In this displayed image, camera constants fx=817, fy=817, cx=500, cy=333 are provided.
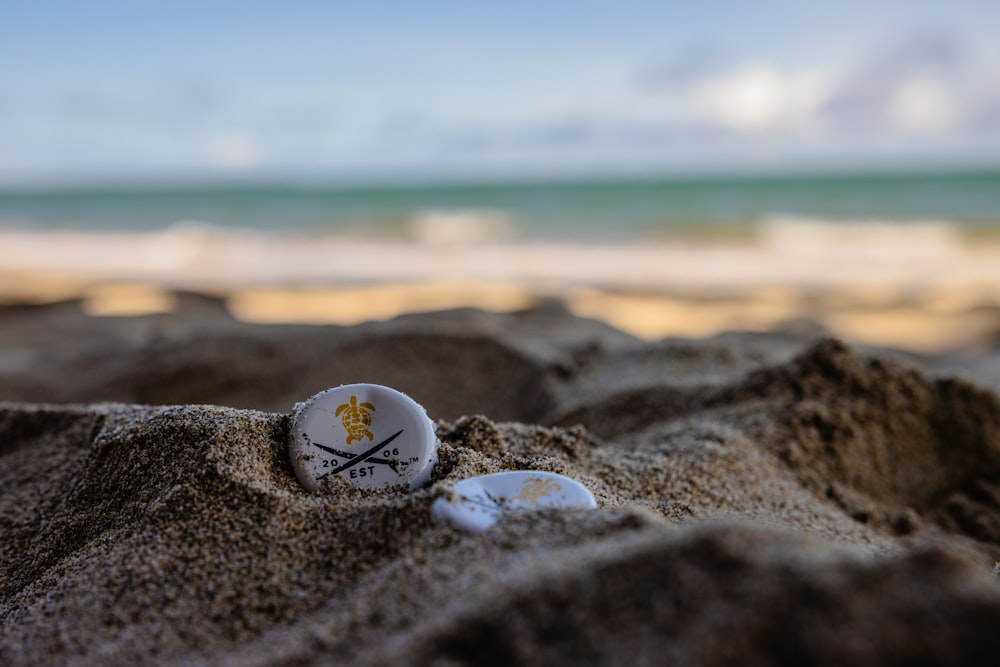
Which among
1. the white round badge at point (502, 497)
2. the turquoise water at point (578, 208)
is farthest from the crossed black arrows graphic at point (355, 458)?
the turquoise water at point (578, 208)

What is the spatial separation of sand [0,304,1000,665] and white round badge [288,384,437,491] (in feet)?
→ 0.15

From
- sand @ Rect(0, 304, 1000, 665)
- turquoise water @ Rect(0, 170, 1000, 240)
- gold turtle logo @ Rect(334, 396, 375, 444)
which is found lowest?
sand @ Rect(0, 304, 1000, 665)

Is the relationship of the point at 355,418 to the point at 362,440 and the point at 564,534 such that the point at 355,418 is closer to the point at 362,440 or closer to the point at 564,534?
the point at 362,440

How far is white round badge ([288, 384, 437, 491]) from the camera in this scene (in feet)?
5.10

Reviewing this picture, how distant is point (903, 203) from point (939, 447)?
13.4 meters

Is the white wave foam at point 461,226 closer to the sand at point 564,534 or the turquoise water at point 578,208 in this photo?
the turquoise water at point 578,208

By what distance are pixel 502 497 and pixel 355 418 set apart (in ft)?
1.22

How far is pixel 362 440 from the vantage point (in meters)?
1.57

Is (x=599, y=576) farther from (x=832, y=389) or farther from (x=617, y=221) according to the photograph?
(x=617, y=221)

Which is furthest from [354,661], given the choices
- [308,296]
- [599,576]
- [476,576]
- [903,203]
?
[903,203]

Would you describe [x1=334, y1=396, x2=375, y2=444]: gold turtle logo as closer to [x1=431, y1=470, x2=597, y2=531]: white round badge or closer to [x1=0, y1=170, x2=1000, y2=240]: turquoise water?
[x1=431, y1=470, x2=597, y2=531]: white round badge

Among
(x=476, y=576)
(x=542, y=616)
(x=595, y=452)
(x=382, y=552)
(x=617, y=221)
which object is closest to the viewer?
(x=542, y=616)

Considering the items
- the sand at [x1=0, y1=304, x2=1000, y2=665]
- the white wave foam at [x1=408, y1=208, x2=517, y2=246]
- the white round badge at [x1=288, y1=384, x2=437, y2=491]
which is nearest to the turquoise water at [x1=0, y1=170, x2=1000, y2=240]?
the white wave foam at [x1=408, y1=208, x2=517, y2=246]

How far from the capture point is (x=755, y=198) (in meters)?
16.2
